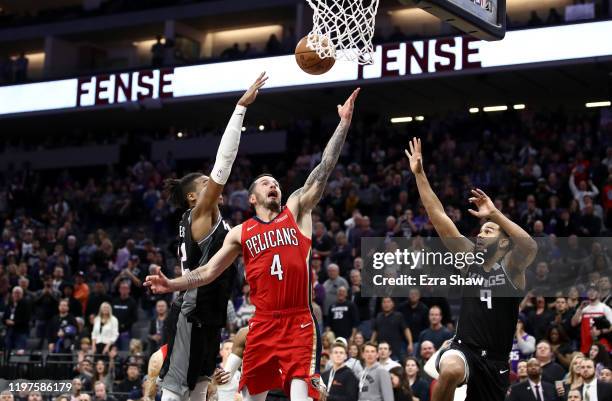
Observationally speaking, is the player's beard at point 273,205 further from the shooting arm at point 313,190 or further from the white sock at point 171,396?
the white sock at point 171,396

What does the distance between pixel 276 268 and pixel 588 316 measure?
7292 mm

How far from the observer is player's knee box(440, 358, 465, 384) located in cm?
729

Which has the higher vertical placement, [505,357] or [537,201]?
[537,201]

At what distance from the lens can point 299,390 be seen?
6.75 m

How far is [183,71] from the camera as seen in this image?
76.9 feet

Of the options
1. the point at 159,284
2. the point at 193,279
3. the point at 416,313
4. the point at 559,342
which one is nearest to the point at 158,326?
the point at 416,313

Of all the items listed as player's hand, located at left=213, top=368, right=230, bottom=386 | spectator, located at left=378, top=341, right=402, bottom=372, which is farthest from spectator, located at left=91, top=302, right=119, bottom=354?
player's hand, located at left=213, top=368, right=230, bottom=386

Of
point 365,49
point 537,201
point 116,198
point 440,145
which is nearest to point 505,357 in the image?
point 365,49

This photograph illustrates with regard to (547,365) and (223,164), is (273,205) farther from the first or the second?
(547,365)

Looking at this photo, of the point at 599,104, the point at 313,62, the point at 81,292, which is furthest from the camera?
the point at 599,104

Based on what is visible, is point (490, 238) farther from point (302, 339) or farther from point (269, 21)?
point (269, 21)

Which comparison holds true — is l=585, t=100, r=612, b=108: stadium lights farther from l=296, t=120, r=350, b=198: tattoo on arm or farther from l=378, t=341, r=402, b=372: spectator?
l=296, t=120, r=350, b=198: tattoo on arm

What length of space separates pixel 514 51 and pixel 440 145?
3.18m

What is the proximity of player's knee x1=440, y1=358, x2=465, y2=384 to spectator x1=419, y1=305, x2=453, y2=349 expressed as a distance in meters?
6.27
